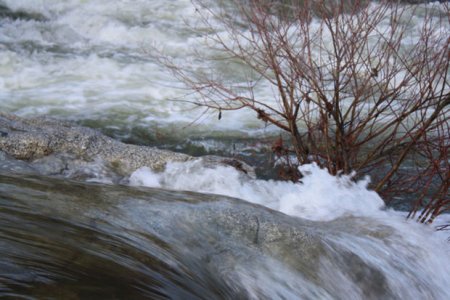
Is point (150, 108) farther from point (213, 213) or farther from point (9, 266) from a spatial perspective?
point (9, 266)

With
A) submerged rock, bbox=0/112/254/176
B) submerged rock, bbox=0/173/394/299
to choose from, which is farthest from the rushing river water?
submerged rock, bbox=0/112/254/176

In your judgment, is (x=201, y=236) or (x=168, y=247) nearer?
(x=168, y=247)

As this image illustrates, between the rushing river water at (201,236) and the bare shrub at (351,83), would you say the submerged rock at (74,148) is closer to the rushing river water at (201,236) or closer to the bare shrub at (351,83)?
the rushing river water at (201,236)

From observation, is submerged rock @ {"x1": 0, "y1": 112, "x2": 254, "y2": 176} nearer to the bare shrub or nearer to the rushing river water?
the rushing river water

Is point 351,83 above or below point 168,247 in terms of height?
above

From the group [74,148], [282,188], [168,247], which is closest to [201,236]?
[168,247]

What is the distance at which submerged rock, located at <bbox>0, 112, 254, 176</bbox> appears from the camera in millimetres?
4559

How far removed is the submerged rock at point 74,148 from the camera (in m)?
4.56

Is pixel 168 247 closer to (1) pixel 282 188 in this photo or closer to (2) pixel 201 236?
(2) pixel 201 236

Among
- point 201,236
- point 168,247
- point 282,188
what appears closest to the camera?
point 168,247

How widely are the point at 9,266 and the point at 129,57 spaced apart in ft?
23.1

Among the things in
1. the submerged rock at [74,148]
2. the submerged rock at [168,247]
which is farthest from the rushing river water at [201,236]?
the submerged rock at [74,148]

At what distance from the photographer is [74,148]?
4.74 m

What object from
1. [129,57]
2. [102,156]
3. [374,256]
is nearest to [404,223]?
[374,256]
